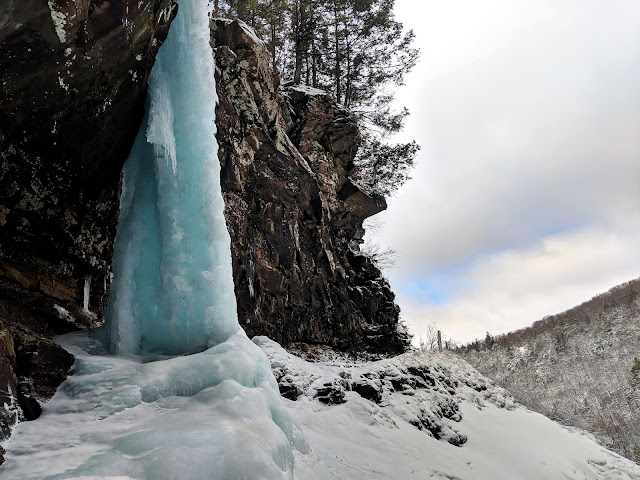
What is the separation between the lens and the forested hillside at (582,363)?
22.5 metres

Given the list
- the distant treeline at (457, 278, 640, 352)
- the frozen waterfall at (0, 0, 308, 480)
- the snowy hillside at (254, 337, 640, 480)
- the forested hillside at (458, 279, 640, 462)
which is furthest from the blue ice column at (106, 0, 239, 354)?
the distant treeline at (457, 278, 640, 352)

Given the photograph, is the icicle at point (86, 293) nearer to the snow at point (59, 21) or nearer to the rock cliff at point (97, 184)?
the rock cliff at point (97, 184)

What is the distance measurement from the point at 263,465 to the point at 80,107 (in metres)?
4.85

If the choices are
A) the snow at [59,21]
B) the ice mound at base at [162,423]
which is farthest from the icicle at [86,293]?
the snow at [59,21]

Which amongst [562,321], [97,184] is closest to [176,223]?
[97,184]

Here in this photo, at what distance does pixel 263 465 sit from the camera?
2.98 metres

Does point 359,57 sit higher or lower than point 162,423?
higher

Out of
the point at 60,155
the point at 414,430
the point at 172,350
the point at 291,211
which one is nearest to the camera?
the point at 172,350

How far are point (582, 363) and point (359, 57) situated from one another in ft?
103

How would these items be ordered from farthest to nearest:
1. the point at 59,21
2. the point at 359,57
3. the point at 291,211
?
the point at 359,57 → the point at 291,211 → the point at 59,21

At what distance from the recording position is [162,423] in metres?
3.30

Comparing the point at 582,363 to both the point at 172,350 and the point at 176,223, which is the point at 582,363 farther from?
the point at 176,223

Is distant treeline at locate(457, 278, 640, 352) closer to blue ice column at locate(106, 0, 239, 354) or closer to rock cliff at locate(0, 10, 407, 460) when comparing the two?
rock cliff at locate(0, 10, 407, 460)

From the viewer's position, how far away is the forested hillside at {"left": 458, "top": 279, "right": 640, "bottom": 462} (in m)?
22.5
